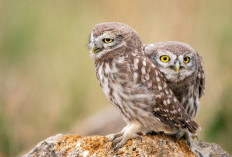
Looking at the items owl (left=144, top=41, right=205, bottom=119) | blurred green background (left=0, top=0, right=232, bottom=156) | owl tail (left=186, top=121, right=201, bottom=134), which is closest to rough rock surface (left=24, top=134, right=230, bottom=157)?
owl tail (left=186, top=121, right=201, bottom=134)

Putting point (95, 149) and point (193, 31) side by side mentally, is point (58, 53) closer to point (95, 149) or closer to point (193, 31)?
point (193, 31)

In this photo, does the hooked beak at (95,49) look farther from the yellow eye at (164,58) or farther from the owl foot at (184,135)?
the owl foot at (184,135)

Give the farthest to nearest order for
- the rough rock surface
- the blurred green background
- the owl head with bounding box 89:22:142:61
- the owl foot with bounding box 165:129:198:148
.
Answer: the blurred green background
the owl foot with bounding box 165:129:198:148
the owl head with bounding box 89:22:142:61
the rough rock surface

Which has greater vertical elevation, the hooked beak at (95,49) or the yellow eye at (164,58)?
the hooked beak at (95,49)

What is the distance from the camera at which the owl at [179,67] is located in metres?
4.33

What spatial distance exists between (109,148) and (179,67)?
2.94ft

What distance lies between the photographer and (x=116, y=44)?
4.33 meters

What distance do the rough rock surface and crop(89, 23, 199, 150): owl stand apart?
0.16m

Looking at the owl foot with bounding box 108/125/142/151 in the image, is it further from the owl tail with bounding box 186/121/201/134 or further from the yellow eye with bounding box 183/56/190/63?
the yellow eye with bounding box 183/56/190/63

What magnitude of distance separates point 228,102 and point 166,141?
2.00 metres

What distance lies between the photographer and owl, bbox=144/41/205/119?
4.33 metres

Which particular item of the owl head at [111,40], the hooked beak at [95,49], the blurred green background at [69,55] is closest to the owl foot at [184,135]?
the owl head at [111,40]

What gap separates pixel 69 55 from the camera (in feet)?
24.9

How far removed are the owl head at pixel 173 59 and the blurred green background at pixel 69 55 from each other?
156 centimetres
